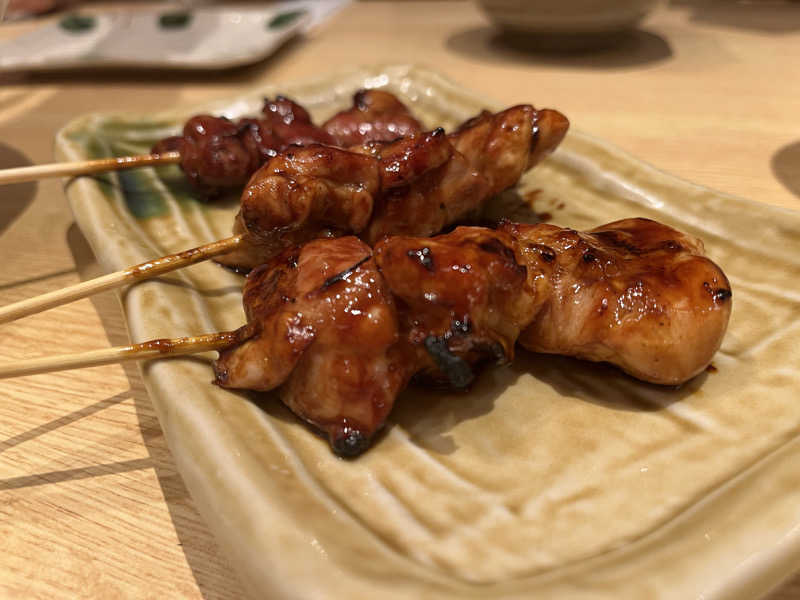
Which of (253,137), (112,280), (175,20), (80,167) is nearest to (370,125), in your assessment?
(253,137)

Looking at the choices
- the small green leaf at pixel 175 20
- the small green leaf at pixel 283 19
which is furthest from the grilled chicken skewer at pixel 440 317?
the small green leaf at pixel 175 20

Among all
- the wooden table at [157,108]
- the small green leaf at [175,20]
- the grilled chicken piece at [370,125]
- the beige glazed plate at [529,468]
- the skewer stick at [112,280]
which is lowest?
the wooden table at [157,108]

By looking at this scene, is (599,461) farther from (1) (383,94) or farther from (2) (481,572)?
(1) (383,94)

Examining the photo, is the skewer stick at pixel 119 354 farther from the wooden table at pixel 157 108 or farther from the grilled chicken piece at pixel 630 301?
the grilled chicken piece at pixel 630 301

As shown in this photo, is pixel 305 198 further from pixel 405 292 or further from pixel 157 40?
pixel 157 40

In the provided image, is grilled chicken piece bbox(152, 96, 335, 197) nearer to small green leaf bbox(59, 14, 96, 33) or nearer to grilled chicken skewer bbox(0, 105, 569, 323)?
grilled chicken skewer bbox(0, 105, 569, 323)
